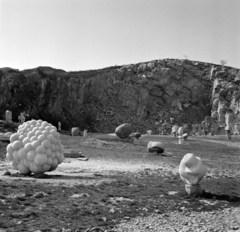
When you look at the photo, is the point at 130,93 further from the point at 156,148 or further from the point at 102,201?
the point at 102,201

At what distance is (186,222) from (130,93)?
223ft

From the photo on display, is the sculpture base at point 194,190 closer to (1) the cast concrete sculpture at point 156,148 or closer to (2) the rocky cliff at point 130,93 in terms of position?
(1) the cast concrete sculpture at point 156,148

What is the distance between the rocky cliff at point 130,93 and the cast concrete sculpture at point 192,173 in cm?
5421

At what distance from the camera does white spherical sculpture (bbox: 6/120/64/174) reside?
1217 centimetres

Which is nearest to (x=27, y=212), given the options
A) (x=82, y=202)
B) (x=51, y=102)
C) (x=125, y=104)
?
(x=82, y=202)

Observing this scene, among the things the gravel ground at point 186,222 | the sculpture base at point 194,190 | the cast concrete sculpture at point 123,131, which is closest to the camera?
the gravel ground at point 186,222

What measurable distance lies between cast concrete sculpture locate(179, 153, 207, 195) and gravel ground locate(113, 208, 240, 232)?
5.44 ft

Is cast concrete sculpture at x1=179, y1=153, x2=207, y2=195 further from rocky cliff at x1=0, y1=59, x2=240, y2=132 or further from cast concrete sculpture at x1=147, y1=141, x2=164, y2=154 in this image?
rocky cliff at x1=0, y1=59, x2=240, y2=132

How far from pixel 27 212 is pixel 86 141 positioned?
2347 centimetres

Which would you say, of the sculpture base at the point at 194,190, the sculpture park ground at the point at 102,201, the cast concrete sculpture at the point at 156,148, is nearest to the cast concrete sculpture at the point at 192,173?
the sculpture base at the point at 194,190

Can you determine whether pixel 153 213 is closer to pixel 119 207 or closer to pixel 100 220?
pixel 119 207

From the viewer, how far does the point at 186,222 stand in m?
7.18

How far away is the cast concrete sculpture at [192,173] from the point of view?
9.59 meters

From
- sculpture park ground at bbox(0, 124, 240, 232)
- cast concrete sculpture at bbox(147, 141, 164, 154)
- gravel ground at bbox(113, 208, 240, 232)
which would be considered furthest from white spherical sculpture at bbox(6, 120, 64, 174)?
cast concrete sculpture at bbox(147, 141, 164, 154)
